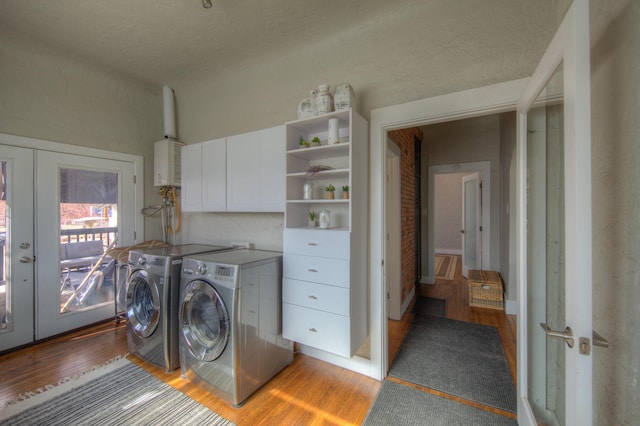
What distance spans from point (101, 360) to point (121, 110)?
2.78 metres

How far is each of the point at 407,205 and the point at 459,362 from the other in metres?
2.04

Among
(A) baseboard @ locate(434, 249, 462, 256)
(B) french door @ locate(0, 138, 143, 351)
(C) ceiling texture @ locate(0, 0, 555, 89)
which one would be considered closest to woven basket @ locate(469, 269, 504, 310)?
(C) ceiling texture @ locate(0, 0, 555, 89)

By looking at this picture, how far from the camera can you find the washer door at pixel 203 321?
1.85 meters

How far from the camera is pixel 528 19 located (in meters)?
1.61

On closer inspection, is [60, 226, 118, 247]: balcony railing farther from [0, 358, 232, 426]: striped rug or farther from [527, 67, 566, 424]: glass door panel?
[527, 67, 566, 424]: glass door panel

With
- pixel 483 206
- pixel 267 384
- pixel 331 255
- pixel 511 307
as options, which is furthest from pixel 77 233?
pixel 483 206

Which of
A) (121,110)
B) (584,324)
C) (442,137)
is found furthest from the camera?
(442,137)

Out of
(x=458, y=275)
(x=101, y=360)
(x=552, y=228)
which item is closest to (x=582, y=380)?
(x=552, y=228)

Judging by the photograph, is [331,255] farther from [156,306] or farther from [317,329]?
[156,306]

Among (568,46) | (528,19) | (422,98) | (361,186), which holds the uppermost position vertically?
(528,19)

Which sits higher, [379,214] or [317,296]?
[379,214]

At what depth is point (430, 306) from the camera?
145 inches

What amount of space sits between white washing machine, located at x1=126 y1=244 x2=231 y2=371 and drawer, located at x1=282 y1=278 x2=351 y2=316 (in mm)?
943

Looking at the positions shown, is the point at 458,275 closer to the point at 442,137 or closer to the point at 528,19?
the point at 442,137
